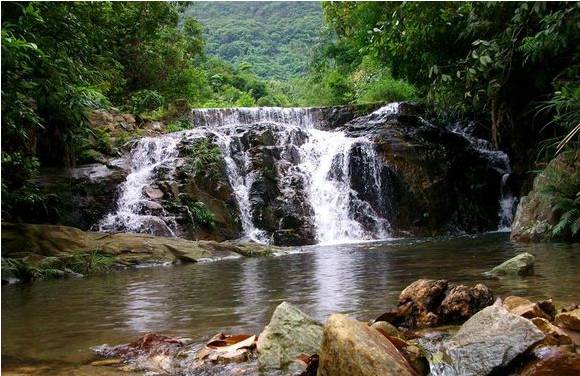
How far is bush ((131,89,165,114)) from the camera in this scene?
19.7m

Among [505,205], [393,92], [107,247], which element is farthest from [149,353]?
[393,92]

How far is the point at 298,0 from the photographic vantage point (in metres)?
72.4

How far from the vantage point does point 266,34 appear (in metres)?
63.5

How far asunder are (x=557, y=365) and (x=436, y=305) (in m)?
1.29

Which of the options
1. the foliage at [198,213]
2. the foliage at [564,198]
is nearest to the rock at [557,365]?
the foliage at [564,198]

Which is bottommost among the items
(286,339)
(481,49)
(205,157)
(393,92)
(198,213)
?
(286,339)

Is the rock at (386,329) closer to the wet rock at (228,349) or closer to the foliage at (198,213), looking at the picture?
the wet rock at (228,349)

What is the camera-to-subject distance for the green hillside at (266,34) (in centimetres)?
5672

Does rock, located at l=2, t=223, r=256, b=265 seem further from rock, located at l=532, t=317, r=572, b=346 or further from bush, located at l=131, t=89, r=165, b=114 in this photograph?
bush, located at l=131, t=89, r=165, b=114

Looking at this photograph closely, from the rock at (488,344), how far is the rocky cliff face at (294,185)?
10.4 m

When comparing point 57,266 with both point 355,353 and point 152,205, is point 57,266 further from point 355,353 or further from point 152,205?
point 355,353

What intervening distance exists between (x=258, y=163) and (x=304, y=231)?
233 cm

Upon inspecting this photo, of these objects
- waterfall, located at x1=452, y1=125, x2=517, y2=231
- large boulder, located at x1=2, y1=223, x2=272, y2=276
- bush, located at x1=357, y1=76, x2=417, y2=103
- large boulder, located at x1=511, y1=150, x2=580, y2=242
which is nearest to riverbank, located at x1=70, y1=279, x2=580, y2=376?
large boulder, located at x1=2, y1=223, x2=272, y2=276

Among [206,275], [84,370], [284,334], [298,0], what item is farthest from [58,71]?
[298,0]
